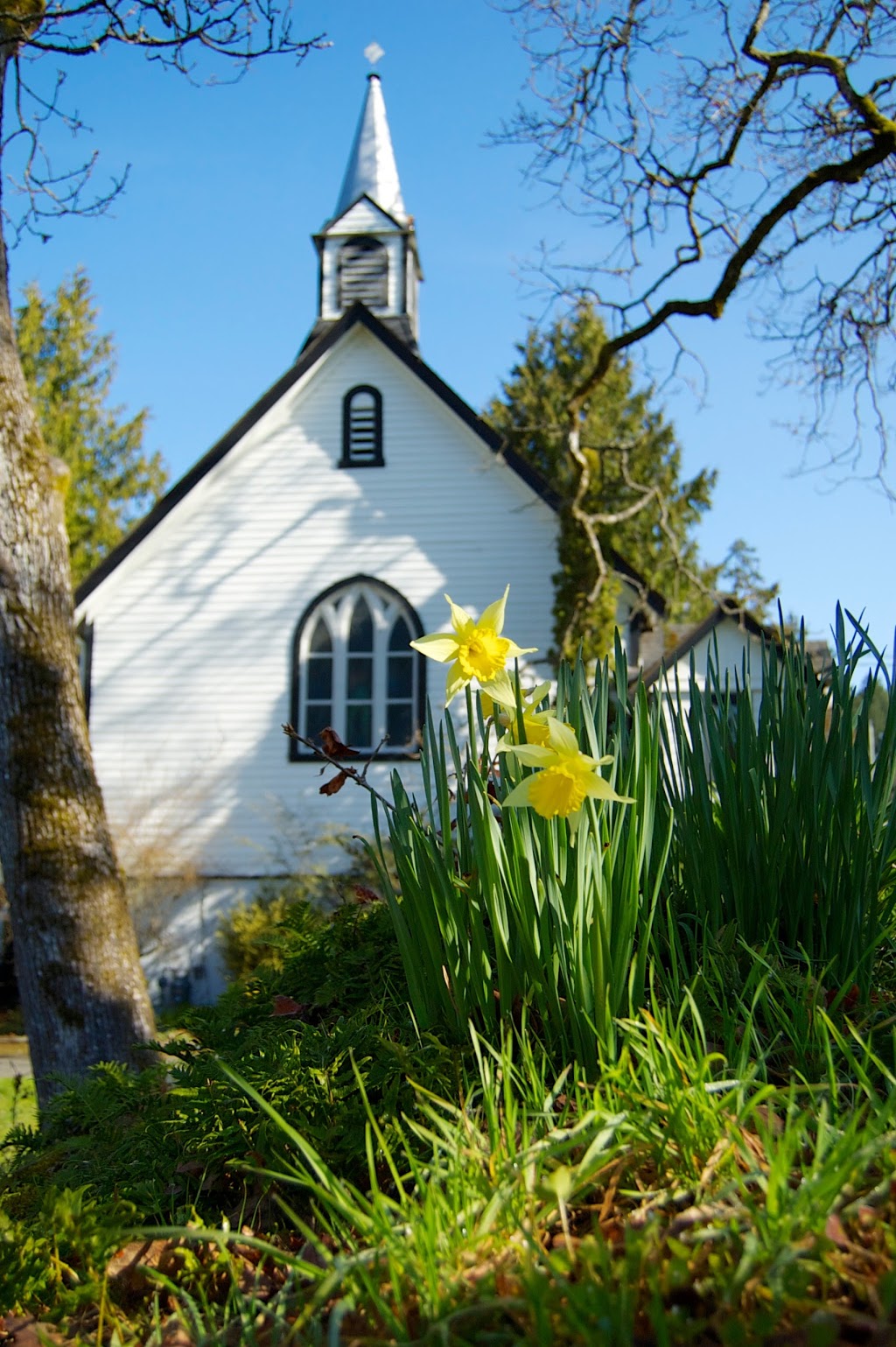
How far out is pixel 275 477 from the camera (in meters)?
15.0

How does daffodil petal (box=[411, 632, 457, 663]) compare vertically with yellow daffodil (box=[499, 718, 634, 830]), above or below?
above

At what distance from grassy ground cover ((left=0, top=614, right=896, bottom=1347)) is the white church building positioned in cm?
1178

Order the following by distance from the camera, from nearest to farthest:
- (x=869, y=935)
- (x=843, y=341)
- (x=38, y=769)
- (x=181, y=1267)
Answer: (x=181, y=1267) → (x=869, y=935) → (x=38, y=769) → (x=843, y=341)

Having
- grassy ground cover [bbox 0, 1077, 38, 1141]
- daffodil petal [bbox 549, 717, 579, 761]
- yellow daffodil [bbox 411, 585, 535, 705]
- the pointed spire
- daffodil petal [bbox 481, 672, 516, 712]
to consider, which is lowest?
grassy ground cover [bbox 0, 1077, 38, 1141]

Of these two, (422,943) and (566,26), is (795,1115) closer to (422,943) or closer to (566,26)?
(422,943)

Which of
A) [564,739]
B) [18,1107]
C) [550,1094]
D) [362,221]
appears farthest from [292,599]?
[550,1094]

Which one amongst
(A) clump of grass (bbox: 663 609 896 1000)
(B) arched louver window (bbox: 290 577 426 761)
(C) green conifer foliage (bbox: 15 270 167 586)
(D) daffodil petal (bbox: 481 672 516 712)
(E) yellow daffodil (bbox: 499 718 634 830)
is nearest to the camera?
(E) yellow daffodil (bbox: 499 718 634 830)

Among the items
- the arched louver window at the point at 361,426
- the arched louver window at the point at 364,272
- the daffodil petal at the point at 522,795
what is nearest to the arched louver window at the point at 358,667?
the arched louver window at the point at 361,426

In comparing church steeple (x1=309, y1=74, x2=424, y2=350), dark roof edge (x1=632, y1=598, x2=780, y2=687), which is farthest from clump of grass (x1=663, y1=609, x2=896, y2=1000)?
church steeple (x1=309, y1=74, x2=424, y2=350)

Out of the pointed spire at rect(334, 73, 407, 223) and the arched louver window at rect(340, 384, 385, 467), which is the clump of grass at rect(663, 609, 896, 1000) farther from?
the pointed spire at rect(334, 73, 407, 223)

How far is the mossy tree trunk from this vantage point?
4.46 metres

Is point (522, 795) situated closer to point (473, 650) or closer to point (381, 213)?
point (473, 650)

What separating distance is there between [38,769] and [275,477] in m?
10.6

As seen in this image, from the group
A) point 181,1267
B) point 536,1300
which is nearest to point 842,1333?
point 536,1300
